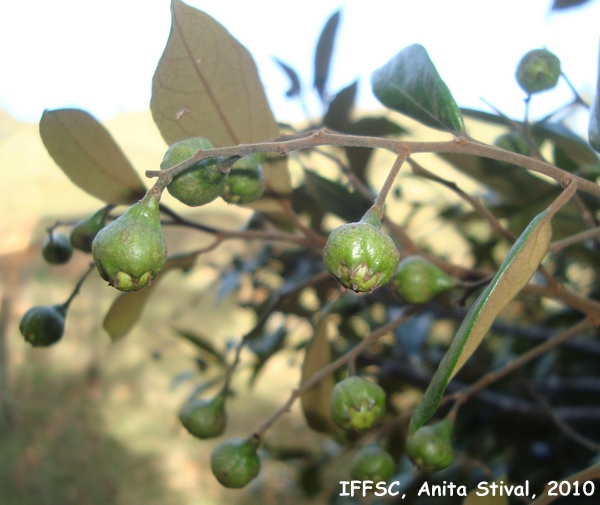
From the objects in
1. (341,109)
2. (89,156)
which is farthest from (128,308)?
(341,109)

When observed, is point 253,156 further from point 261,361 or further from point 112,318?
point 261,361

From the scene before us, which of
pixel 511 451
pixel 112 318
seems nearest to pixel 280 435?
pixel 511 451

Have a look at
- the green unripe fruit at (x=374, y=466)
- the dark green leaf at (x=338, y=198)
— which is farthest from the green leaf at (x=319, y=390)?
the dark green leaf at (x=338, y=198)

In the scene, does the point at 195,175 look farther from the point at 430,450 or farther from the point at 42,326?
the point at 430,450

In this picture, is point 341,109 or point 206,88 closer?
point 206,88

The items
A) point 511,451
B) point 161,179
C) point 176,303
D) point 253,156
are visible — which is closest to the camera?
point 161,179

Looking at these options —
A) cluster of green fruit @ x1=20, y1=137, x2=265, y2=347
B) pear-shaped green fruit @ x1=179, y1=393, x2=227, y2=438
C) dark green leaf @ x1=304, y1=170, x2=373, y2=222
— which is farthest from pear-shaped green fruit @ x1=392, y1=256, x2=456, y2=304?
pear-shaped green fruit @ x1=179, y1=393, x2=227, y2=438
